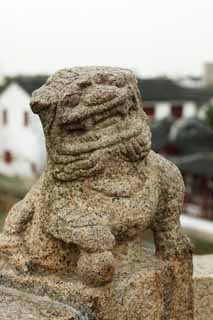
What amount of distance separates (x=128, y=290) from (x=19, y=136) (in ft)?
95.6

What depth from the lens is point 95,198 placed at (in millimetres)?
4449

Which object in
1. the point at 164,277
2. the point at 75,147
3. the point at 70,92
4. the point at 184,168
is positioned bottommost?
the point at 184,168

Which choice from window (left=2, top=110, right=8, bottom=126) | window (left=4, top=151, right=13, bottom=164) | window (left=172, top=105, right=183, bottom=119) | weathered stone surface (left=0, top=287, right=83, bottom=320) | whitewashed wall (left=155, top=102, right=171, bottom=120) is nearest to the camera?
weathered stone surface (left=0, top=287, right=83, bottom=320)

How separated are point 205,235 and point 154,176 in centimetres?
1775

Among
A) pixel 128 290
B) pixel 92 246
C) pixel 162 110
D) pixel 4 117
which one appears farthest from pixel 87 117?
pixel 162 110

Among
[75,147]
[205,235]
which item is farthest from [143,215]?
[205,235]

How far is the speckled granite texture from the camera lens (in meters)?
4.37

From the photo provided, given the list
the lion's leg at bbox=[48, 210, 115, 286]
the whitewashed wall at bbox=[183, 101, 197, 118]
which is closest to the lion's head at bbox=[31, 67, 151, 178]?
the lion's leg at bbox=[48, 210, 115, 286]

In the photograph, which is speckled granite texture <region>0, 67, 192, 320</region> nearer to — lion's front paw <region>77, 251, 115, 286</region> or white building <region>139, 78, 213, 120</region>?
lion's front paw <region>77, 251, 115, 286</region>

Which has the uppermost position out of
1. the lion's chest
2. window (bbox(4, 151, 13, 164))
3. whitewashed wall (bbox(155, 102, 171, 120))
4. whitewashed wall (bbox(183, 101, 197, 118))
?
the lion's chest

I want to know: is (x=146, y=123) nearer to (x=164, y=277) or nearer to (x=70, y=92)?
(x=70, y=92)

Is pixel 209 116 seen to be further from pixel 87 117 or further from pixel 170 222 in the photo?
pixel 87 117

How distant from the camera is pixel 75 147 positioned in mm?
4391

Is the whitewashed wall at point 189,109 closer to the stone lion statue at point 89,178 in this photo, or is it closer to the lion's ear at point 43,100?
the stone lion statue at point 89,178
